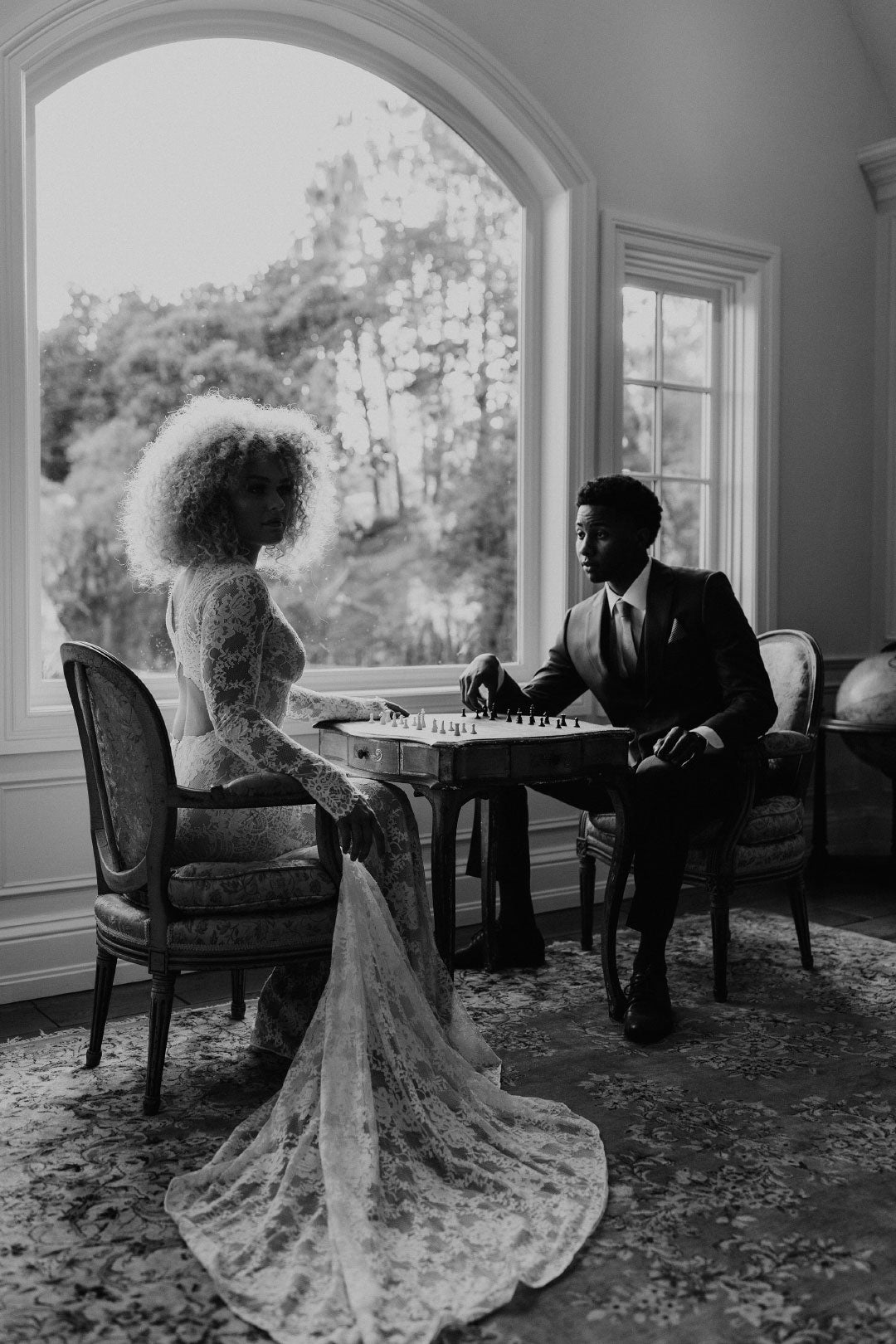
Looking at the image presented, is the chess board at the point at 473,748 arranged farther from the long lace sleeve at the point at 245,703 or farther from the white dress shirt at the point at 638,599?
the white dress shirt at the point at 638,599

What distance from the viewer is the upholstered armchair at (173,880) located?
2783mm

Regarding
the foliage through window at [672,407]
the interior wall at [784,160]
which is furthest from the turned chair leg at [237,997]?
the interior wall at [784,160]

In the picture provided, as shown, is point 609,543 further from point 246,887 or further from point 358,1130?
point 358,1130

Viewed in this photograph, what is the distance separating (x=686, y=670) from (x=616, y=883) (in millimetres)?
743

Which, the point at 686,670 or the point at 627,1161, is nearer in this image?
the point at 627,1161

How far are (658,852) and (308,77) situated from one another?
323 cm

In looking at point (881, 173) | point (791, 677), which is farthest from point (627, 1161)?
point (881, 173)

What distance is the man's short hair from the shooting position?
152 inches

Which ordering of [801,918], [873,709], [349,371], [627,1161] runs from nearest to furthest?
[627,1161]
[801,918]
[349,371]
[873,709]

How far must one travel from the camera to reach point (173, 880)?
111 inches

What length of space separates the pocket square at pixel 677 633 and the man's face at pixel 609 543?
8.5 inches

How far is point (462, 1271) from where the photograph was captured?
6.83 feet

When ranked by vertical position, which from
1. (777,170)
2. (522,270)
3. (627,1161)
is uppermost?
(777,170)

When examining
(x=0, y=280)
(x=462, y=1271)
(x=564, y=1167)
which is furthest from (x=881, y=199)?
(x=462, y=1271)
